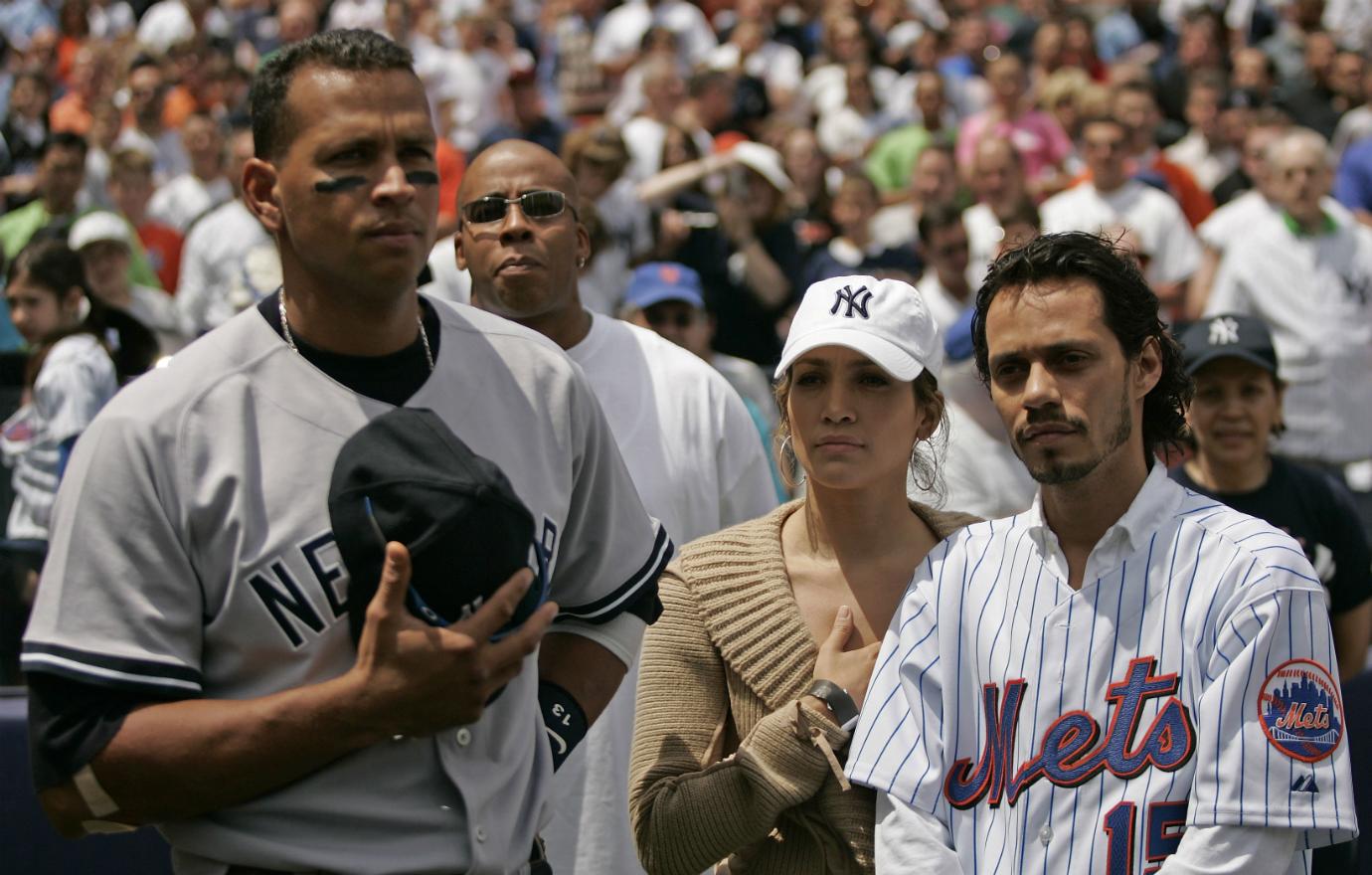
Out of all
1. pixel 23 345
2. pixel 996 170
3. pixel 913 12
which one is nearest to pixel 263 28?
pixel 913 12

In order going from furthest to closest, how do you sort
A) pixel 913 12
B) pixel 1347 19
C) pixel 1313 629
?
pixel 913 12 → pixel 1347 19 → pixel 1313 629

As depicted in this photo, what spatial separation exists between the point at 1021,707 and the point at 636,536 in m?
0.69

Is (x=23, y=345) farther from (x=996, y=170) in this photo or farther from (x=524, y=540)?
(x=524, y=540)

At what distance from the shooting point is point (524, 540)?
2.46m

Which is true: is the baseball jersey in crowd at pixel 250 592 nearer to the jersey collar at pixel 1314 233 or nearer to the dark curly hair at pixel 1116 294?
the dark curly hair at pixel 1116 294

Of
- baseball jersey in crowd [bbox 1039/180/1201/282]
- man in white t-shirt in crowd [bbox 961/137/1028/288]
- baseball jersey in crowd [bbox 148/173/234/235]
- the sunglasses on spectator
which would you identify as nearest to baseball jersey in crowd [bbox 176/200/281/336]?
baseball jersey in crowd [bbox 148/173/234/235]

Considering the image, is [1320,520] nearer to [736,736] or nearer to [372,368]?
[736,736]

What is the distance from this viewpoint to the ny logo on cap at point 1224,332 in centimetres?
519

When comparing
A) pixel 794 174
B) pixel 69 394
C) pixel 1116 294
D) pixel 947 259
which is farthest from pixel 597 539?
pixel 794 174

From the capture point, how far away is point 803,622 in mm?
3318

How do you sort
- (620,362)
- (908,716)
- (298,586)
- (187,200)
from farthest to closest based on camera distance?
(187,200), (620,362), (908,716), (298,586)

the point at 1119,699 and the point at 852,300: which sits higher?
the point at 852,300

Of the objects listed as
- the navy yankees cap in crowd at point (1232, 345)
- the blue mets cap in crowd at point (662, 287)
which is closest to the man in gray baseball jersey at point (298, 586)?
the navy yankees cap in crowd at point (1232, 345)

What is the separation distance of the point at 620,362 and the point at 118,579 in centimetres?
214
